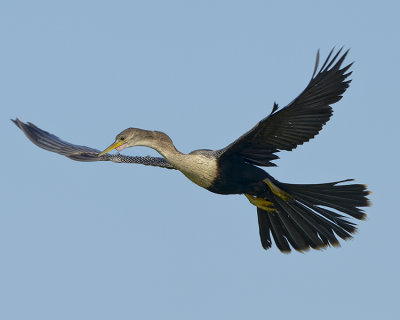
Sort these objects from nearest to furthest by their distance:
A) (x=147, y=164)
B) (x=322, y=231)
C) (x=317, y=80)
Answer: (x=317, y=80)
(x=322, y=231)
(x=147, y=164)

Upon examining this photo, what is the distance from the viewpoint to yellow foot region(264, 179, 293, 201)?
9.64m

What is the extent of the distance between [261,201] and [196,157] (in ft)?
4.09

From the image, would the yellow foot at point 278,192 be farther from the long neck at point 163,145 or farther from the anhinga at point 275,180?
the long neck at point 163,145

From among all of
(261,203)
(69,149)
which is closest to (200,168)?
(261,203)

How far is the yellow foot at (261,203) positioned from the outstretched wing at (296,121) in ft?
2.46

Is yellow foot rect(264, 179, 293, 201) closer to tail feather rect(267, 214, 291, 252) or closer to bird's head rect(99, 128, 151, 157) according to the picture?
tail feather rect(267, 214, 291, 252)

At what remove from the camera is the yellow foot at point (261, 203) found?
33.1ft

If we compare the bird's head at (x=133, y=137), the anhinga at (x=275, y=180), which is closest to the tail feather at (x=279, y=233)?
the anhinga at (x=275, y=180)

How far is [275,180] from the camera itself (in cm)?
978

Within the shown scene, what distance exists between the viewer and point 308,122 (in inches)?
348

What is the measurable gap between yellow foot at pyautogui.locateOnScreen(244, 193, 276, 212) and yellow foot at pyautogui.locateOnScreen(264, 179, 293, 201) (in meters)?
0.25

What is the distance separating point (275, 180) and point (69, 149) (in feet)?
11.2

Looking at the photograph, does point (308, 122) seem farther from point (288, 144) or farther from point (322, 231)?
point (322, 231)

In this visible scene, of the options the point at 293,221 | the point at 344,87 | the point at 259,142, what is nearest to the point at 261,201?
the point at 293,221
